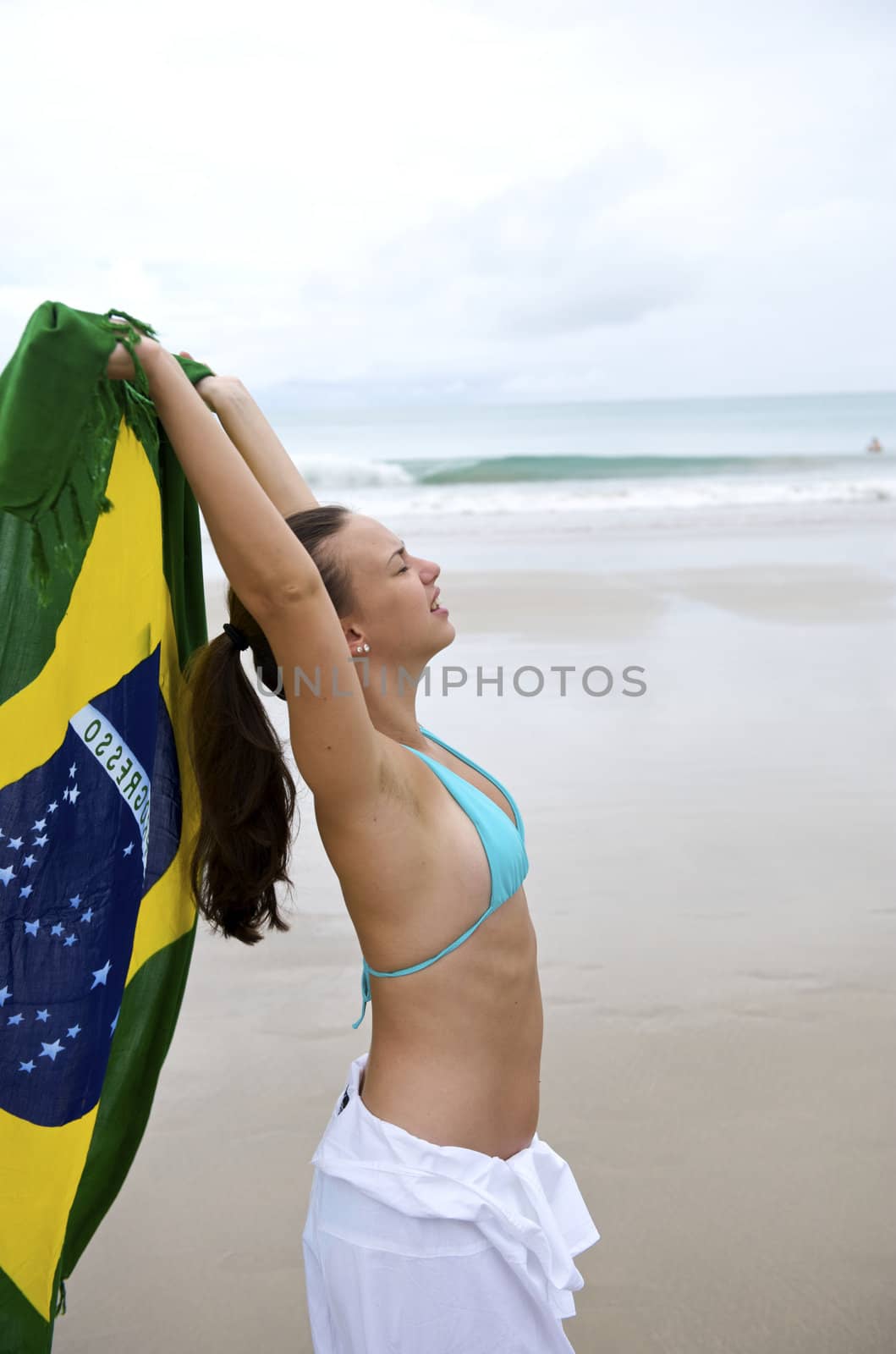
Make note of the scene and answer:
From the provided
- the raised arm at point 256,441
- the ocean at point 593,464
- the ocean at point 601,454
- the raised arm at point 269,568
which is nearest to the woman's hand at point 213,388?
the raised arm at point 256,441

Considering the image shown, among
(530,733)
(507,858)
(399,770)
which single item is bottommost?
(530,733)

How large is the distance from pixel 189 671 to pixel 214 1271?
1622 millimetres

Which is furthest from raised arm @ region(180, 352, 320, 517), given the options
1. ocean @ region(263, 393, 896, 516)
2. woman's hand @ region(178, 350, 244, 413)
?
ocean @ region(263, 393, 896, 516)

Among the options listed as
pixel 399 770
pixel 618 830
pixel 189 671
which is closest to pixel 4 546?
pixel 189 671

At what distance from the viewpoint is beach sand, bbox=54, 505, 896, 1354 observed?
2838mm

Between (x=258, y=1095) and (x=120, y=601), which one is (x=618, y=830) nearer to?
(x=258, y=1095)

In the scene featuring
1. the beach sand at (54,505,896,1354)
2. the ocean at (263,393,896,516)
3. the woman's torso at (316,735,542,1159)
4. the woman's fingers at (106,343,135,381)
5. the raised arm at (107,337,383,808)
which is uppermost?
the woman's fingers at (106,343,135,381)

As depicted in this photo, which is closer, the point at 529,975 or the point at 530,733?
the point at 529,975

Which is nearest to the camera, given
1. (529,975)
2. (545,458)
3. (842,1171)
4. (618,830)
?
(529,975)

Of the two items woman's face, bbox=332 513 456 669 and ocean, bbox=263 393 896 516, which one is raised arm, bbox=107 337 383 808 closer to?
woman's face, bbox=332 513 456 669

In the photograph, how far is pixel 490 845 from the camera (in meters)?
2.08

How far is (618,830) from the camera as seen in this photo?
5539 millimetres

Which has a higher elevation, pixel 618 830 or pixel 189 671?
pixel 189 671

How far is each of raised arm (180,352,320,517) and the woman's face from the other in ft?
0.44
